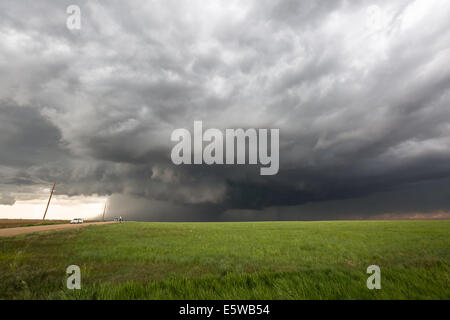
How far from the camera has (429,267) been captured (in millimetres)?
7102

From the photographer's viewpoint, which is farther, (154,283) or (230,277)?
(230,277)

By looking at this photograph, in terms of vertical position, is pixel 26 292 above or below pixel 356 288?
below

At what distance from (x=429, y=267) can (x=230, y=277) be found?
6.60 metres
